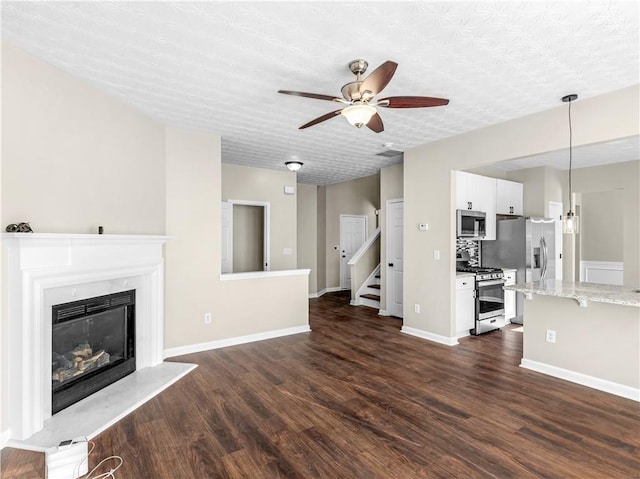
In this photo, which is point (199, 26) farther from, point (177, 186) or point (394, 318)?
point (394, 318)

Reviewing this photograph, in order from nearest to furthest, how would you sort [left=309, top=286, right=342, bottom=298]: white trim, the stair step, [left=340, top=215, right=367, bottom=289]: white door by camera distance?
1. the stair step
2. [left=309, top=286, right=342, bottom=298]: white trim
3. [left=340, top=215, right=367, bottom=289]: white door

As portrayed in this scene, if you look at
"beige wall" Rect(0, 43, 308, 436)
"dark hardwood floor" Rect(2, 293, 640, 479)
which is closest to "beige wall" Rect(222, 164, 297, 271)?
"beige wall" Rect(0, 43, 308, 436)

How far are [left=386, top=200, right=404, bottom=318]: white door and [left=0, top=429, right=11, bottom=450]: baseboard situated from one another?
5152mm

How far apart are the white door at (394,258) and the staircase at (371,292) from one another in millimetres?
844

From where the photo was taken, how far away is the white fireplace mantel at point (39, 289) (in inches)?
92.7

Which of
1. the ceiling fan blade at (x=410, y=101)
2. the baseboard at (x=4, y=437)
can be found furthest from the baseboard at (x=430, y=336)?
the baseboard at (x=4, y=437)

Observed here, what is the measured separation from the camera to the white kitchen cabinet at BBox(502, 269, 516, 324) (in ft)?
→ 18.1

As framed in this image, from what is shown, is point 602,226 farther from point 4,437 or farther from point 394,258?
point 4,437

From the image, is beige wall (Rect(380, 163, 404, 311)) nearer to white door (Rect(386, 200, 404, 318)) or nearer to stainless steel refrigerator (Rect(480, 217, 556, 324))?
white door (Rect(386, 200, 404, 318))

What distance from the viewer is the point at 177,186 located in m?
4.12

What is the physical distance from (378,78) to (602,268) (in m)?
7.81

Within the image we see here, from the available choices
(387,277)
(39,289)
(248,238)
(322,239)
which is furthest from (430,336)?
(39,289)

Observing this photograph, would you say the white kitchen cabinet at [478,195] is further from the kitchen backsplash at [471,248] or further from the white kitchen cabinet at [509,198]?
the kitchen backsplash at [471,248]

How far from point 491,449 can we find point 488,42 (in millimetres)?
2708
